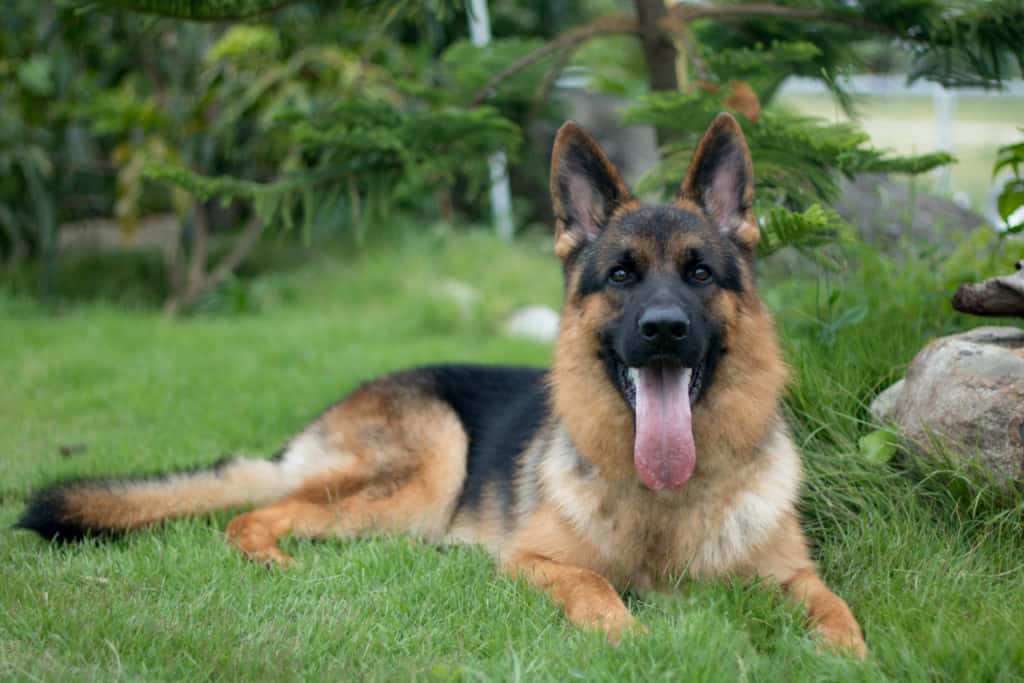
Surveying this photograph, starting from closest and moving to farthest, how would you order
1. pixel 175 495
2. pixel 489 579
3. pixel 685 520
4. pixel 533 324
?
pixel 685 520 < pixel 489 579 < pixel 175 495 < pixel 533 324

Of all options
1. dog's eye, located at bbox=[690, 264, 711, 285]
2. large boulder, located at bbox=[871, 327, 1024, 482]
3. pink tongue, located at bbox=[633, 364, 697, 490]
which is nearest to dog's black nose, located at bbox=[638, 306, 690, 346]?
pink tongue, located at bbox=[633, 364, 697, 490]

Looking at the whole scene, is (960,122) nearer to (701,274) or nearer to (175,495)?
(701,274)

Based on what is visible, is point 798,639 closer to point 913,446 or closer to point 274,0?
point 913,446

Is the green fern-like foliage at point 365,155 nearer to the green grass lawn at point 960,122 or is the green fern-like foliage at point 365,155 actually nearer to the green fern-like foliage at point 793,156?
the green fern-like foliage at point 793,156

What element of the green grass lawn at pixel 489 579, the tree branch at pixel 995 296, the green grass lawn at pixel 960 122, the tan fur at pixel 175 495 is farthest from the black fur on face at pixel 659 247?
the green grass lawn at pixel 960 122

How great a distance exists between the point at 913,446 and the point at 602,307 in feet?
4.56

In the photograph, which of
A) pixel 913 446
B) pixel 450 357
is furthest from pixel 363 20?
pixel 913 446

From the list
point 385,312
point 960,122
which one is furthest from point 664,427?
point 960,122

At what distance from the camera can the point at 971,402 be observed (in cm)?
353

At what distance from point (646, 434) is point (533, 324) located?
5.31 metres

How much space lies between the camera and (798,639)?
2992 millimetres

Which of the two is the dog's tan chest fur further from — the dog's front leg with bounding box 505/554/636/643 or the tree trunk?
the tree trunk

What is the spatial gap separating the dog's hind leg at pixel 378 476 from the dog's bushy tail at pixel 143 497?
195 millimetres

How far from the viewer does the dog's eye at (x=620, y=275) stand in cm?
350
